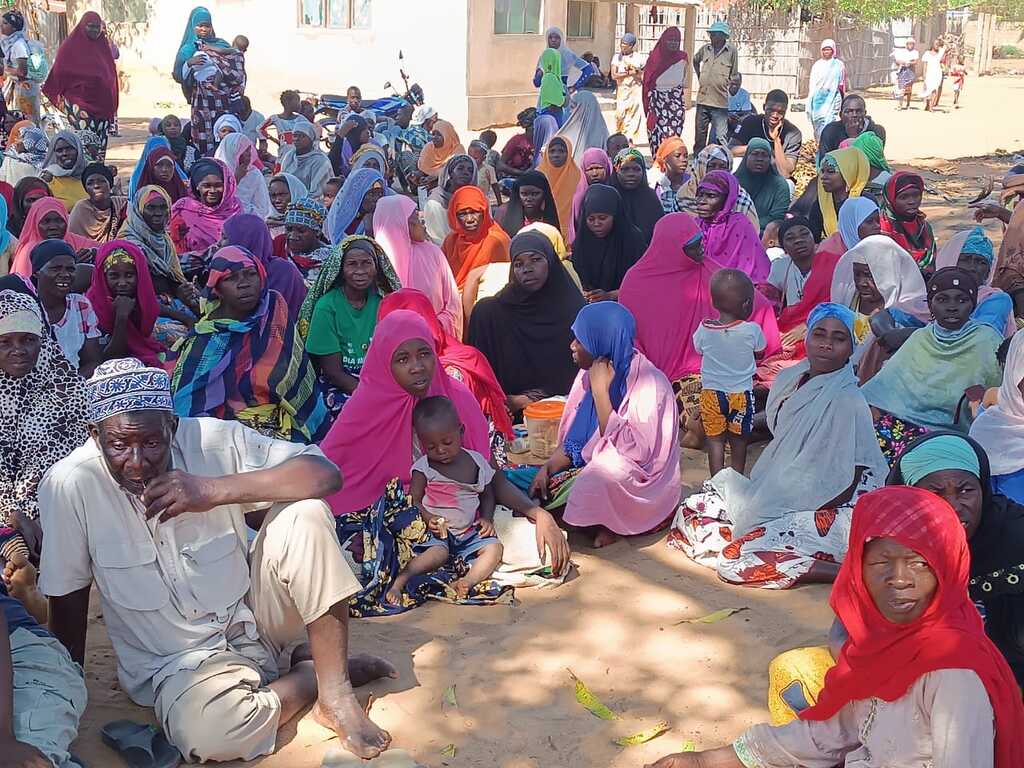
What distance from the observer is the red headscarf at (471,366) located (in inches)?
231

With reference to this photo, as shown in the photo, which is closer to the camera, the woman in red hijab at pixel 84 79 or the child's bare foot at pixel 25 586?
the child's bare foot at pixel 25 586

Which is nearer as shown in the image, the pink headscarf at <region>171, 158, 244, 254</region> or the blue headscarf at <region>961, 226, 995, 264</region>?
the blue headscarf at <region>961, 226, 995, 264</region>

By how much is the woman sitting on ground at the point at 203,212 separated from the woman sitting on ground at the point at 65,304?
217 cm

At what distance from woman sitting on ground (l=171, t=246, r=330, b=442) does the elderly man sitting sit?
6.53 feet

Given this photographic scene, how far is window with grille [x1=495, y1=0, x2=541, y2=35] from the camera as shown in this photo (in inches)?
802

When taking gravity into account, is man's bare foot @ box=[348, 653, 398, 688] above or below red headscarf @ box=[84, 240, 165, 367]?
below

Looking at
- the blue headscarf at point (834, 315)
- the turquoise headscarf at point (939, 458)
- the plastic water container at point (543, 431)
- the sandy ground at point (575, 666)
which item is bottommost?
the sandy ground at point (575, 666)

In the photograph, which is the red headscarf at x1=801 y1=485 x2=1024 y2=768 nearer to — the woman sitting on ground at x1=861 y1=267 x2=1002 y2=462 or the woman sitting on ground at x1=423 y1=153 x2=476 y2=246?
the woman sitting on ground at x1=861 y1=267 x2=1002 y2=462

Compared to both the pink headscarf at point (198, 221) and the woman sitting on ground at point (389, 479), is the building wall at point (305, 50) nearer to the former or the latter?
the pink headscarf at point (198, 221)

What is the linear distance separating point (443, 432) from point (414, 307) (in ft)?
5.07

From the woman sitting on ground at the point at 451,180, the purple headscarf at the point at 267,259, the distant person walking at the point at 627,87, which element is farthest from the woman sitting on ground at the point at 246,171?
the distant person walking at the point at 627,87

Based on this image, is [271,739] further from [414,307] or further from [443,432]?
[414,307]

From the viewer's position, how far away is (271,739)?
3.34m

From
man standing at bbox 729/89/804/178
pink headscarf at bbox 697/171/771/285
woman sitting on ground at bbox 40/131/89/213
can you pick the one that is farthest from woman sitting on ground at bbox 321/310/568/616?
man standing at bbox 729/89/804/178
